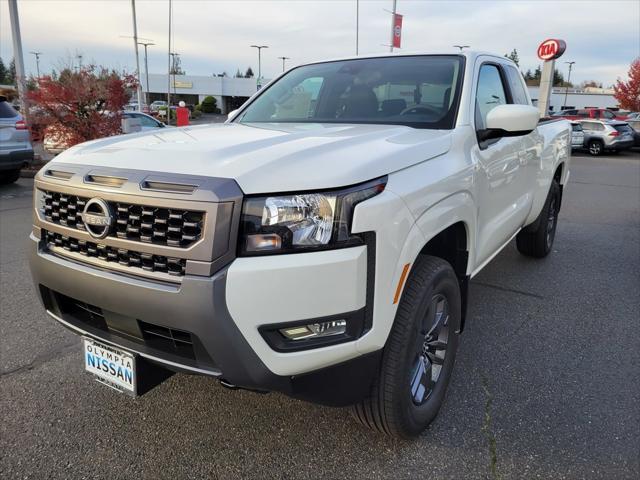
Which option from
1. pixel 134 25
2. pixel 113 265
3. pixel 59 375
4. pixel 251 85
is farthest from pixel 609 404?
pixel 251 85

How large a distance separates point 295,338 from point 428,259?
81cm

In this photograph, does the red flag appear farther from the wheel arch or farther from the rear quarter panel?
the wheel arch

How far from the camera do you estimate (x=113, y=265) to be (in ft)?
6.66

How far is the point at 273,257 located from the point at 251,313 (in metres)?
0.20

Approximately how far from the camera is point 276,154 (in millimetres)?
2016

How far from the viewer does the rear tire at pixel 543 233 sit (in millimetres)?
5258

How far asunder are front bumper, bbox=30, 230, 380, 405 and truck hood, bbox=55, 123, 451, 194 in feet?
0.96

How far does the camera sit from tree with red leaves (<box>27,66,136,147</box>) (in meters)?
11.3

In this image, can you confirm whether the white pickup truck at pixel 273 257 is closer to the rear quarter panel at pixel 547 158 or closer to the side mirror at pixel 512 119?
the side mirror at pixel 512 119

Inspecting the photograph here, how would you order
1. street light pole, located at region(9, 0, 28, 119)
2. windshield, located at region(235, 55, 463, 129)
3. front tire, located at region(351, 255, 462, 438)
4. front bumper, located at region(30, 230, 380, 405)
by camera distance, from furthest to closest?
street light pole, located at region(9, 0, 28, 119) < windshield, located at region(235, 55, 463, 129) < front tire, located at region(351, 255, 462, 438) < front bumper, located at region(30, 230, 380, 405)

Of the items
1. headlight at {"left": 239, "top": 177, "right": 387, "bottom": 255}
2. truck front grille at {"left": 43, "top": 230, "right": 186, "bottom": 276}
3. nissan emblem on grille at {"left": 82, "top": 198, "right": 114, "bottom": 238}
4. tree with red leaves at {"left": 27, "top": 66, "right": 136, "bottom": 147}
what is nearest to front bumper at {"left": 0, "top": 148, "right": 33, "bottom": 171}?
tree with red leaves at {"left": 27, "top": 66, "right": 136, "bottom": 147}

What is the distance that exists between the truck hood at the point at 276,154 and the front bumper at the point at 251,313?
0.96ft

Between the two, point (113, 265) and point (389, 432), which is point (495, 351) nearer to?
point (389, 432)

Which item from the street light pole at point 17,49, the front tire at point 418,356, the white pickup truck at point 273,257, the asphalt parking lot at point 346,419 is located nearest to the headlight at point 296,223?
the white pickup truck at point 273,257
